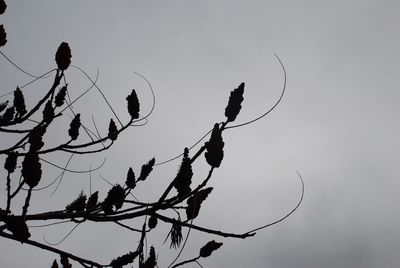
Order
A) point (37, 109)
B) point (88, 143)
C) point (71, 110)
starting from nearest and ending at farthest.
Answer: point (37, 109)
point (88, 143)
point (71, 110)

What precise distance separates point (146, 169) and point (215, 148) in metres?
1.86

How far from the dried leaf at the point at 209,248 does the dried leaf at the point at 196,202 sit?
10.8 inches

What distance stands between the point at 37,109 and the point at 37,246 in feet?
4.59

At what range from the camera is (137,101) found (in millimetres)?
3936

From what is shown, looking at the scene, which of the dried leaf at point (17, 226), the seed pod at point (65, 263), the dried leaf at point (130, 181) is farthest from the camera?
the dried leaf at point (130, 181)

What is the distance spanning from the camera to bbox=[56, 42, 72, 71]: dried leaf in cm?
346

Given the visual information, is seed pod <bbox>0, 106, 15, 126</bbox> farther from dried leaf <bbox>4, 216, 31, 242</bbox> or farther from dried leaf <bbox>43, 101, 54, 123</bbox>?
dried leaf <bbox>4, 216, 31, 242</bbox>

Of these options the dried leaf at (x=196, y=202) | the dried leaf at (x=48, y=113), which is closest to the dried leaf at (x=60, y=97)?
the dried leaf at (x=48, y=113)

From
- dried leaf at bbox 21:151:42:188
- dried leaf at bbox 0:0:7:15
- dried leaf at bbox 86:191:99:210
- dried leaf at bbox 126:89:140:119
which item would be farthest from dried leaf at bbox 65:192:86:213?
dried leaf at bbox 0:0:7:15

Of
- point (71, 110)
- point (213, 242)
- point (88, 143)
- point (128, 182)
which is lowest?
point (213, 242)

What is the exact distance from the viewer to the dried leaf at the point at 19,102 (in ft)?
13.7

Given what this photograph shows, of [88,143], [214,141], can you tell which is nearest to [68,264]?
[88,143]

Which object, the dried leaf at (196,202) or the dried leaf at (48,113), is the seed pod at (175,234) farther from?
the dried leaf at (48,113)

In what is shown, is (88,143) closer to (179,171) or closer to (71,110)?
(71,110)
